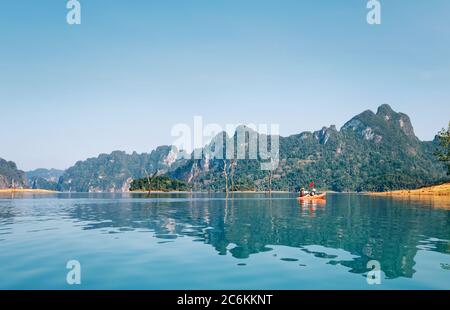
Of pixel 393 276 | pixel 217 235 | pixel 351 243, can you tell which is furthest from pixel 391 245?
pixel 217 235

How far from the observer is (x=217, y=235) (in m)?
35.2

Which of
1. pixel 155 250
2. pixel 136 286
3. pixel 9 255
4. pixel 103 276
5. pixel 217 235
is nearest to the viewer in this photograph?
pixel 136 286

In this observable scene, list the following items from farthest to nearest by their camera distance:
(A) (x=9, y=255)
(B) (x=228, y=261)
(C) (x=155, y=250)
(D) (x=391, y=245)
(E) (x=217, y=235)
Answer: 1. (E) (x=217, y=235)
2. (D) (x=391, y=245)
3. (C) (x=155, y=250)
4. (A) (x=9, y=255)
5. (B) (x=228, y=261)

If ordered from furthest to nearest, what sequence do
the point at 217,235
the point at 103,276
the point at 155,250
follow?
the point at 217,235 < the point at 155,250 < the point at 103,276

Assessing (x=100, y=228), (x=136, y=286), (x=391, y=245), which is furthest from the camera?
(x=100, y=228)

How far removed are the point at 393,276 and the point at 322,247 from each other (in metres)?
9.24

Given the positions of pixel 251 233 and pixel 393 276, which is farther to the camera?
pixel 251 233

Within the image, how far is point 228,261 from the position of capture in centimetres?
2277

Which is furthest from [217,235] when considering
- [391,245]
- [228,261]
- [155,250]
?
[391,245]

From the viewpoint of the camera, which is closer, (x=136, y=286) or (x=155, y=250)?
(x=136, y=286)

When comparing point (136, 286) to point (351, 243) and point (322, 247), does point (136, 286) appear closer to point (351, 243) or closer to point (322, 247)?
point (322, 247)
